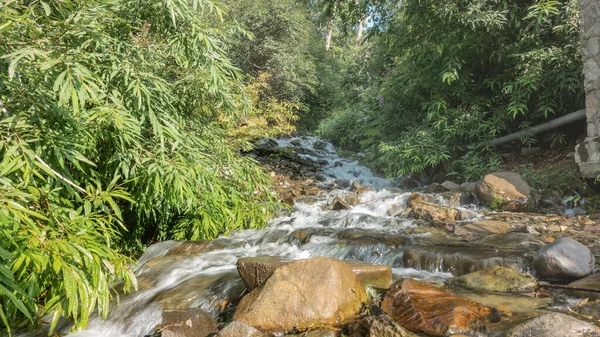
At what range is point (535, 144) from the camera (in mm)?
8844

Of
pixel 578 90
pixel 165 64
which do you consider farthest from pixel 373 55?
pixel 165 64

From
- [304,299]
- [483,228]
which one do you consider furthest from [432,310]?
[483,228]

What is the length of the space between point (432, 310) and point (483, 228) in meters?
3.08

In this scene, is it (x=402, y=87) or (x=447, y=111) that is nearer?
(x=447, y=111)

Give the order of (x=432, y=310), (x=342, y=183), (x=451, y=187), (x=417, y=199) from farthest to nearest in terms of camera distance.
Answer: (x=342, y=183) < (x=451, y=187) < (x=417, y=199) < (x=432, y=310)

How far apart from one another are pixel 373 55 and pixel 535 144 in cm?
672

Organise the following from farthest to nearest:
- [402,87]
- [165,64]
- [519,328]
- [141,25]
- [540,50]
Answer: [402,87] → [540,50] → [165,64] → [141,25] → [519,328]

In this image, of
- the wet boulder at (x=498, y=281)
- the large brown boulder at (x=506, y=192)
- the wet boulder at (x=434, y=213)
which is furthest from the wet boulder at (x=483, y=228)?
the wet boulder at (x=498, y=281)

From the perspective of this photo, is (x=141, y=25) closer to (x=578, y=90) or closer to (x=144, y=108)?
(x=144, y=108)

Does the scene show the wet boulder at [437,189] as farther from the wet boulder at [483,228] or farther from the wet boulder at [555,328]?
the wet boulder at [555,328]

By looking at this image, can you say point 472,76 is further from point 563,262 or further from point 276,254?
point 276,254

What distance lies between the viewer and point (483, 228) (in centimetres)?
545

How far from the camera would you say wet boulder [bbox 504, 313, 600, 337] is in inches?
88.1

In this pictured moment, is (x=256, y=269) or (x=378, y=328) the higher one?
(x=256, y=269)
